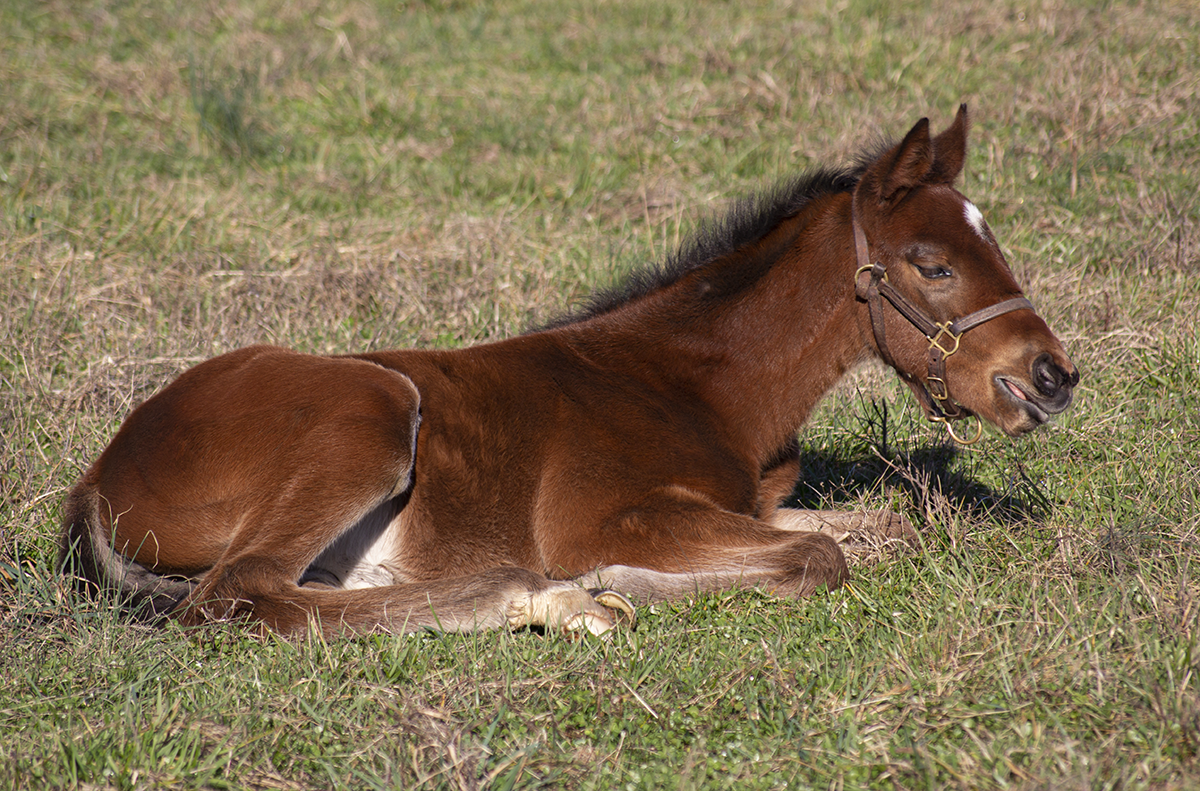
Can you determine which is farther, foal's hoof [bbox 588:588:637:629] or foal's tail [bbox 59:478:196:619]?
foal's tail [bbox 59:478:196:619]

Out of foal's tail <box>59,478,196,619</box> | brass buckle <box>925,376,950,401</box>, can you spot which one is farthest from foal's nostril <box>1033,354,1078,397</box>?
foal's tail <box>59,478,196,619</box>

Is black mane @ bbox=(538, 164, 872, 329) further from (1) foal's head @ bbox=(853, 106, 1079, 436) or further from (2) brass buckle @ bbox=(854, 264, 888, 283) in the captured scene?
(2) brass buckle @ bbox=(854, 264, 888, 283)

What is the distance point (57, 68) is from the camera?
9234mm

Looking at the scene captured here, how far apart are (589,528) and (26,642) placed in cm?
188

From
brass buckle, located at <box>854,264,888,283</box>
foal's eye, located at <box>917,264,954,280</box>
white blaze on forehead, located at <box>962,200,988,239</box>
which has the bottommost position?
brass buckle, located at <box>854,264,888,283</box>

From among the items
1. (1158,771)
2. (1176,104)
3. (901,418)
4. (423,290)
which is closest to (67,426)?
(423,290)

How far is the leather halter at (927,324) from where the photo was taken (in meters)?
3.54

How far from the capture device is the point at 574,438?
380 cm

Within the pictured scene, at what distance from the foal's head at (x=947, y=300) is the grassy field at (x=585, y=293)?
48cm

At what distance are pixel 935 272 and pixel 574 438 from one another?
1.45 metres

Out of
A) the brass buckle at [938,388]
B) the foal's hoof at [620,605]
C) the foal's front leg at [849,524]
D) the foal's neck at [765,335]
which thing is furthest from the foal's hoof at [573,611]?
the brass buckle at [938,388]

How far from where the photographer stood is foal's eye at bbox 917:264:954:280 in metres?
3.62

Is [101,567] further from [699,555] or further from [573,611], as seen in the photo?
[699,555]

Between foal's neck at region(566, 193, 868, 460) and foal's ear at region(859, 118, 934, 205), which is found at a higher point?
foal's ear at region(859, 118, 934, 205)
